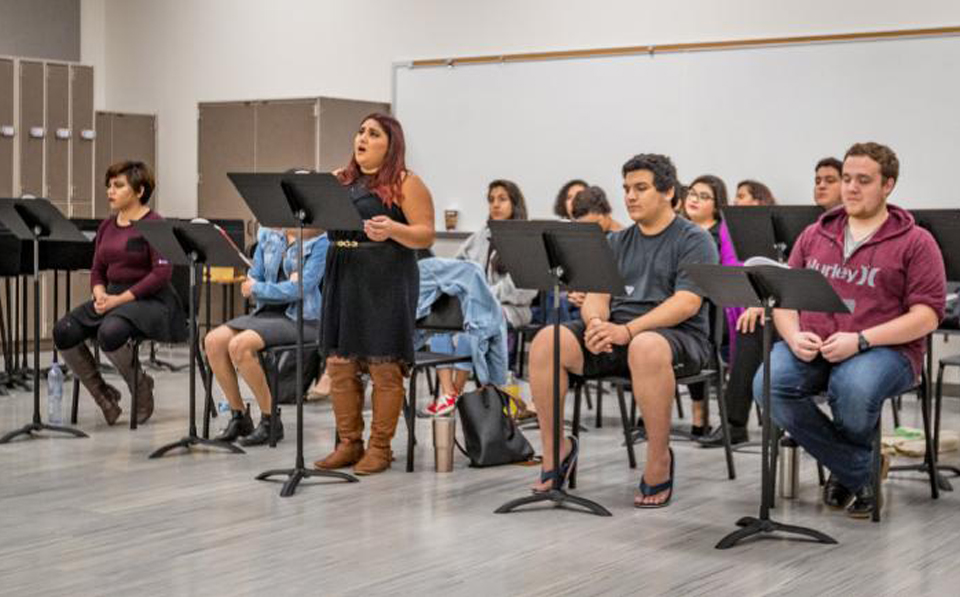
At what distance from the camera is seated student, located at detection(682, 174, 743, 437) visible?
258 inches

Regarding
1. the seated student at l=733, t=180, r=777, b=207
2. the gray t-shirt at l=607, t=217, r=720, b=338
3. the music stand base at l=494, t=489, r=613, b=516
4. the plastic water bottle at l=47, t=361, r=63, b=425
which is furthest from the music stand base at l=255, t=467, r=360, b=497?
the seated student at l=733, t=180, r=777, b=207

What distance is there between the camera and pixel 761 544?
445 centimetres

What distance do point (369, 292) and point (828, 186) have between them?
2731 mm

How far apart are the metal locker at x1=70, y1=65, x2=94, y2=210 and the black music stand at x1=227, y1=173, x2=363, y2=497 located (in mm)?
6210

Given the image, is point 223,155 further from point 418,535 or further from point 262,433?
point 418,535

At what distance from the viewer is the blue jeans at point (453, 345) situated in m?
6.57

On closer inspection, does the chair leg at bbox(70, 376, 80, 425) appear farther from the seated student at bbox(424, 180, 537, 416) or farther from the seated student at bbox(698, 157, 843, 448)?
the seated student at bbox(698, 157, 843, 448)

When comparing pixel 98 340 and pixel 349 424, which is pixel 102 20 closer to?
pixel 98 340

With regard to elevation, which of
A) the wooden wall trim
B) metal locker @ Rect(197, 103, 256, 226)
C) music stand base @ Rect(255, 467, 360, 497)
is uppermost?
the wooden wall trim

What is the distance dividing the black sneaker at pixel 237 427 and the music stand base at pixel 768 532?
267cm

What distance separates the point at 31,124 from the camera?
418 inches

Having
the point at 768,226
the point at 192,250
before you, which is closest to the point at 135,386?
the point at 192,250

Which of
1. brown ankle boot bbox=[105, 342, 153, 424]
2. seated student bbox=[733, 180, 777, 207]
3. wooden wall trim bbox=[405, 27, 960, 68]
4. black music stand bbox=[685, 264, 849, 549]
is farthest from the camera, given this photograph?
wooden wall trim bbox=[405, 27, 960, 68]

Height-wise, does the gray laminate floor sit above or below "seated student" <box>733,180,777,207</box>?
below
